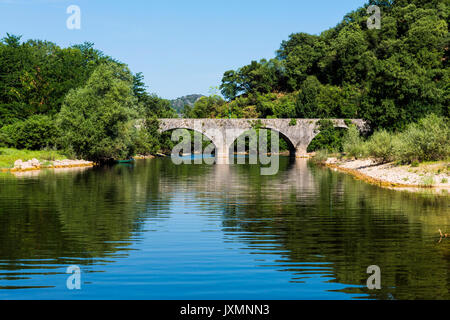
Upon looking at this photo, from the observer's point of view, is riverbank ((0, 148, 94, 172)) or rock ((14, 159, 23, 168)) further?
riverbank ((0, 148, 94, 172))

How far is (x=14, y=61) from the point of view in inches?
3137

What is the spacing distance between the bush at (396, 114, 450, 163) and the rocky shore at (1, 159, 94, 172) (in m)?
31.7

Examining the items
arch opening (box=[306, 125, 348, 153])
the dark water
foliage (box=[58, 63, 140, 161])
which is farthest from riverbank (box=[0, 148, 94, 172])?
arch opening (box=[306, 125, 348, 153])

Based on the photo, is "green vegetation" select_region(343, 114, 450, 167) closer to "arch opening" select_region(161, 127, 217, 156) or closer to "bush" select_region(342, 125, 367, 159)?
"bush" select_region(342, 125, 367, 159)

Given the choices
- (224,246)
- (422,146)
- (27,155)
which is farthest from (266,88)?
(224,246)

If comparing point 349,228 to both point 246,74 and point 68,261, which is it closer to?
point 68,261

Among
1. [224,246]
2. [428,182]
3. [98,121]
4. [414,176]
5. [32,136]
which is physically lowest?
[224,246]

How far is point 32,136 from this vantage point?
59.0 m

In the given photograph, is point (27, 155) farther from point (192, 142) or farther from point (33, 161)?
point (192, 142)

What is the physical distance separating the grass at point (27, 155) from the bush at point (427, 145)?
114 feet

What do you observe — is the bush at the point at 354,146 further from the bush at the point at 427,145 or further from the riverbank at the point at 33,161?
the riverbank at the point at 33,161

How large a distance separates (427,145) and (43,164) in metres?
35.1

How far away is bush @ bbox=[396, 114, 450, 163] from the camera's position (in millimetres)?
34125
